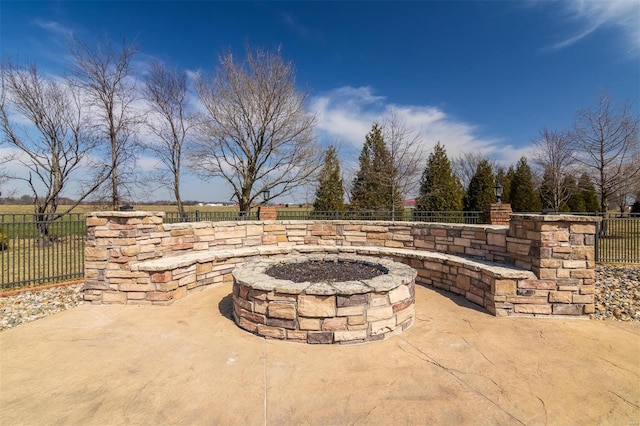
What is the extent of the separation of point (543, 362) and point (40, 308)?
652 cm

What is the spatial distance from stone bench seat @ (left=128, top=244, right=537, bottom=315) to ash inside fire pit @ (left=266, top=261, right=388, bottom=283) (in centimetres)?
139

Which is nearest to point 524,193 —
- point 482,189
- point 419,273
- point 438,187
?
point 482,189

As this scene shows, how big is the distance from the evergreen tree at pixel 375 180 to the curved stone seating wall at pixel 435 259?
8.18 metres

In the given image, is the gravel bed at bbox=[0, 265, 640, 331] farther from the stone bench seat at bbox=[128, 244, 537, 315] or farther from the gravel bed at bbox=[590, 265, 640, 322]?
the stone bench seat at bbox=[128, 244, 537, 315]

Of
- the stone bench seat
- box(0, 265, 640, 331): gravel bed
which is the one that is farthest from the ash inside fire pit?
box(0, 265, 640, 331): gravel bed

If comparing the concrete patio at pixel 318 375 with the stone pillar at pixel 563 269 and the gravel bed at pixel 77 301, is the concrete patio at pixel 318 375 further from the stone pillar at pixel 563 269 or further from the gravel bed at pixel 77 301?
the gravel bed at pixel 77 301

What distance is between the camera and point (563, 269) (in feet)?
12.6

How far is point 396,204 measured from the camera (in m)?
14.3

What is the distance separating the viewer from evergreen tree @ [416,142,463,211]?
1427cm

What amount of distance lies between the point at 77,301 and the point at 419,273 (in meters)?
5.79

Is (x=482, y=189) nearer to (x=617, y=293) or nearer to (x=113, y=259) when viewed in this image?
(x=617, y=293)

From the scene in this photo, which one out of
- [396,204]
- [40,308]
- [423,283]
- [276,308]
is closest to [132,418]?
[276,308]

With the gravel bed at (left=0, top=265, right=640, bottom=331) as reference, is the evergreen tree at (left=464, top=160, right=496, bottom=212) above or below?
above

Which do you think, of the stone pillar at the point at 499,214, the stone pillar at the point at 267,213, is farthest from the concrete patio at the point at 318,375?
the stone pillar at the point at 499,214
